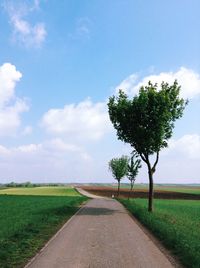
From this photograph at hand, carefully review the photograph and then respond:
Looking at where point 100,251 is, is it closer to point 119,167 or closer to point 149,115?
point 149,115

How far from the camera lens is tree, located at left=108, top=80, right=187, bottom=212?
3353 centimetres

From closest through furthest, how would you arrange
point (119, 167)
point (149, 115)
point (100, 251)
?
point (100, 251)
point (149, 115)
point (119, 167)

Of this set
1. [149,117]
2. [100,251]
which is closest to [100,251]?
[100,251]

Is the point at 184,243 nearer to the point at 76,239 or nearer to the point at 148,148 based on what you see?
the point at 76,239

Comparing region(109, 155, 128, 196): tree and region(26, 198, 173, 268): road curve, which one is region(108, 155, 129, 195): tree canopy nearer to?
region(109, 155, 128, 196): tree

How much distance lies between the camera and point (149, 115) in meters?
Result: 33.9

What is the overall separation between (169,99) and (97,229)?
1678 cm

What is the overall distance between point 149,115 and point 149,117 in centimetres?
17

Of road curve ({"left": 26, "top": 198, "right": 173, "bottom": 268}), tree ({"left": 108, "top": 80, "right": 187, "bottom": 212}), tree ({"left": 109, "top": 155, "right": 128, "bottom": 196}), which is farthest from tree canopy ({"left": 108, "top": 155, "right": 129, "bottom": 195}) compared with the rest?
road curve ({"left": 26, "top": 198, "right": 173, "bottom": 268})

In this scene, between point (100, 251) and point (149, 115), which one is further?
point (149, 115)

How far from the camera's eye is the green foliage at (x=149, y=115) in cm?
3353

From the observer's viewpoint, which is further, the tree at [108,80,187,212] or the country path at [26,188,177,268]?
the tree at [108,80,187,212]

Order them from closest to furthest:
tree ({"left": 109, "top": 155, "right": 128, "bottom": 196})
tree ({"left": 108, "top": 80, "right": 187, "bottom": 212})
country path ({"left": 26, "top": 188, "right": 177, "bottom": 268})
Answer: country path ({"left": 26, "top": 188, "right": 177, "bottom": 268}) < tree ({"left": 108, "top": 80, "right": 187, "bottom": 212}) < tree ({"left": 109, "top": 155, "right": 128, "bottom": 196})

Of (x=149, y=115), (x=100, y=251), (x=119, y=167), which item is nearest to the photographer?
(x=100, y=251)
